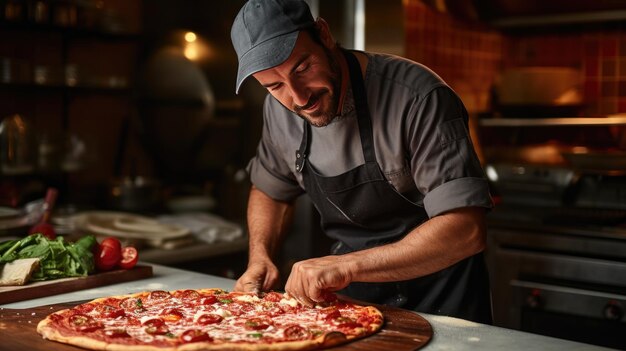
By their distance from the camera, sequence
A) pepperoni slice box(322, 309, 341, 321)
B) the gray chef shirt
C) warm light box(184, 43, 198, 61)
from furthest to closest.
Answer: warm light box(184, 43, 198, 61), the gray chef shirt, pepperoni slice box(322, 309, 341, 321)

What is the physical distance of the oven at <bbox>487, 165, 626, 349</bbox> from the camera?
332 cm

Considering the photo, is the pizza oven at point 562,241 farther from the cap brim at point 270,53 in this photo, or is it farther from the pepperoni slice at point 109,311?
the pepperoni slice at point 109,311

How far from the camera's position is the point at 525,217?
373 centimetres

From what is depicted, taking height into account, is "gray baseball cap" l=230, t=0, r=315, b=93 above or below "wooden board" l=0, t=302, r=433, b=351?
above

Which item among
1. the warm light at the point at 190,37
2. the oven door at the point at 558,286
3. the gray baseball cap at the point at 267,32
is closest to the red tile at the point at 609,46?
the oven door at the point at 558,286

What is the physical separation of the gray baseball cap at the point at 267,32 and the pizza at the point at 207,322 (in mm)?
572

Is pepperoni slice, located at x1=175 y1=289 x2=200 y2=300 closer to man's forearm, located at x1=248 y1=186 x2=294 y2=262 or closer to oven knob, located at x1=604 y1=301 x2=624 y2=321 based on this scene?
man's forearm, located at x1=248 y1=186 x2=294 y2=262

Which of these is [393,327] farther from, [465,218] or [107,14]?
[107,14]

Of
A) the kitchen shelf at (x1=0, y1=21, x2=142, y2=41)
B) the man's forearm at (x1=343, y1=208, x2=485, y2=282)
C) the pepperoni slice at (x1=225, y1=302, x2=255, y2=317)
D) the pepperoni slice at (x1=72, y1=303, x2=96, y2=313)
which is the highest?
the kitchen shelf at (x1=0, y1=21, x2=142, y2=41)

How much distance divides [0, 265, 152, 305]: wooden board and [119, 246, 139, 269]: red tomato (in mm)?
18

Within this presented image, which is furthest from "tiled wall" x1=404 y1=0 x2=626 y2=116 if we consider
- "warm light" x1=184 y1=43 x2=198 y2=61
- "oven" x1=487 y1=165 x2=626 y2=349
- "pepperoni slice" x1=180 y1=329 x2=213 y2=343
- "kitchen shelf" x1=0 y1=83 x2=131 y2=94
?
"pepperoni slice" x1=180 y1=329 x2=213 y2=343

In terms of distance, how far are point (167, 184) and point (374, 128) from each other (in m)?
3.56

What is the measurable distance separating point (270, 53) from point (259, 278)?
0.65m

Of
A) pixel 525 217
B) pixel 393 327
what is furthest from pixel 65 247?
pixel 525 217
